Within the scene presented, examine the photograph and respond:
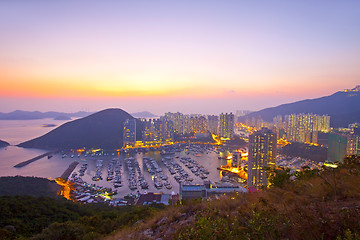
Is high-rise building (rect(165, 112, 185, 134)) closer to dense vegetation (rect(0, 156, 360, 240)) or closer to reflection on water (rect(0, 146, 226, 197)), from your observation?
reflection on water (rect(0, 146, 226, 197))

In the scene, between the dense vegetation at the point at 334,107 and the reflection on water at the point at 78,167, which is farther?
the dense vegetation at the point at 334,107

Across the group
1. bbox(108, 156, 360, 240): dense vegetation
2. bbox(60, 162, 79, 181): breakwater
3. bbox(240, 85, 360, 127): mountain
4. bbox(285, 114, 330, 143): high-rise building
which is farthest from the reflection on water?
bbox(240, 85, 360, 127): mountain

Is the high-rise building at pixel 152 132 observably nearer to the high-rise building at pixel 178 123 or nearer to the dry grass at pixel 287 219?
the high-rise building at pixel 178 123

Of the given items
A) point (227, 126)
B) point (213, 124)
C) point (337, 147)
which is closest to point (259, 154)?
point (337, 147)

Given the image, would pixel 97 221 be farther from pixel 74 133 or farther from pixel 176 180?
pixel 74 133

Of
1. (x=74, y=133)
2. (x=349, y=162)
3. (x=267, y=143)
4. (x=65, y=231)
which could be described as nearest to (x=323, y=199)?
(x=349, y=162)

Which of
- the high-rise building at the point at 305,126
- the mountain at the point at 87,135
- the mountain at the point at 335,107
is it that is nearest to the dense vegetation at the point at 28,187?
the mountain at the point at 87,135

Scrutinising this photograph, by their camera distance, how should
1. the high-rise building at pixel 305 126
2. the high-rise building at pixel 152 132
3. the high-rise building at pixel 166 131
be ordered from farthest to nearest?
the high-rise building at pixel 166 131 < the high-rise building at pixel 152 132 < the high-rise building at pixel 305 126
